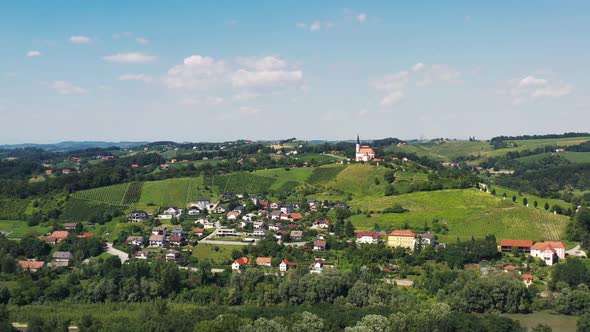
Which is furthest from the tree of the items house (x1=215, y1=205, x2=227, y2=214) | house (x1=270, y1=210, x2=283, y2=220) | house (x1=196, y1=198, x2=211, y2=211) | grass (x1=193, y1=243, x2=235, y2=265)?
house (x1=196, y1=198, x2=211, y2=211)

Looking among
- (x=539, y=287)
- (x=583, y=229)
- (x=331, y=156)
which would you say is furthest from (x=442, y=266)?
(x=331, y=156)

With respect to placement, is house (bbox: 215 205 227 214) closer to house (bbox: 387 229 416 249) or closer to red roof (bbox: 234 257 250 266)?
red roof (bbox: 234 257 250 266)

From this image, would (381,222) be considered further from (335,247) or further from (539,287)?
(539,287)

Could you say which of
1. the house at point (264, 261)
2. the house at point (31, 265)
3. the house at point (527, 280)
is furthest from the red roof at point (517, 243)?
the house at point (31, 265)

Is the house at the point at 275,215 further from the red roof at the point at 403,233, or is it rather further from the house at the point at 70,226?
the house at the point at 70,226

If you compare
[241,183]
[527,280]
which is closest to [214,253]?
[527,280]
